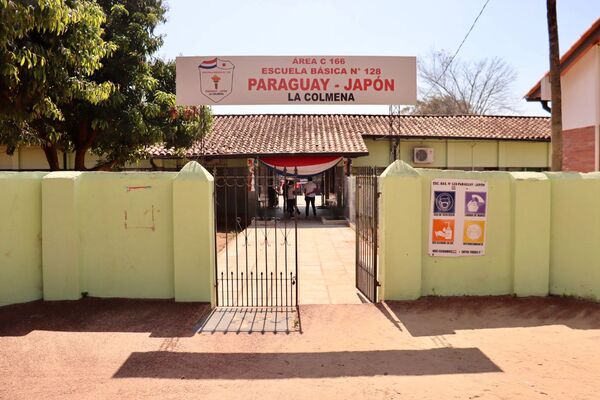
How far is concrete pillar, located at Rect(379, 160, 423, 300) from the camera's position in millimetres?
6801

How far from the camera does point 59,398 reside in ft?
14.1

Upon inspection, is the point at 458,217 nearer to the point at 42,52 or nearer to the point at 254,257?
the point at 254,257

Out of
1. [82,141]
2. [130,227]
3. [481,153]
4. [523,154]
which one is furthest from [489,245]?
[523,154]

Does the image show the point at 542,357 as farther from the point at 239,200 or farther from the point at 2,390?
the point at 239,200

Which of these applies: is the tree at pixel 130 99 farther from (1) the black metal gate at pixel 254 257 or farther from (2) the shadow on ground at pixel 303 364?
(2) the shadow on ground at pixel 303 364

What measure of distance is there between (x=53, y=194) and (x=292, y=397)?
4.28m

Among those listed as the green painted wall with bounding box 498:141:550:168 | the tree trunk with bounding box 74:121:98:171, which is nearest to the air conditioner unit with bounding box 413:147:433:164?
the green painted wall with bounding box 498:141:550:168

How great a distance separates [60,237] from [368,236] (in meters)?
4.26

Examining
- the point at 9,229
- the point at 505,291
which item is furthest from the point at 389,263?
the point at 9,229

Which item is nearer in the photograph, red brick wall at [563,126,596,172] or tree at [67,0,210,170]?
red brick wall at [563,126,596,172]

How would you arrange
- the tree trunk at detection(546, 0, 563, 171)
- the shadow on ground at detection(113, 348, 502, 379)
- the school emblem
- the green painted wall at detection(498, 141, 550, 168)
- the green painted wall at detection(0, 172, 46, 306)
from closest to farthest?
the shadow on ground at detection(113, 348, 502, 379), the green painted wall at detection(0, 172, 46, 306), the school emblem, the tree trunk at detection(546, 0, 563, 171), the green painted wall at detection(498, 141, 550, 168)

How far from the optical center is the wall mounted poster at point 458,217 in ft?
22.9

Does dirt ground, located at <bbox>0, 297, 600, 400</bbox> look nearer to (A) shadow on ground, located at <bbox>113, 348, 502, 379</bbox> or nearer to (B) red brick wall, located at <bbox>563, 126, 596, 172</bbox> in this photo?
(A) shadow on ground, located at <bbox>113, 348, 502, 379</bbox>

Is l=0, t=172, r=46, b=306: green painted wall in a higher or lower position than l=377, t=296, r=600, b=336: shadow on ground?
higher
